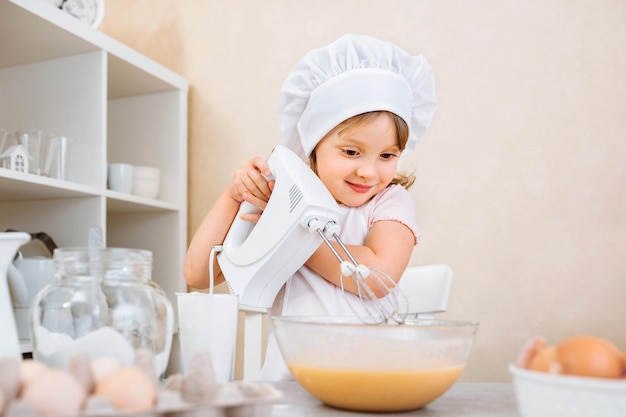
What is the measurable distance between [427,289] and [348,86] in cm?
65

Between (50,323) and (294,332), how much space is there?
23 centimetres

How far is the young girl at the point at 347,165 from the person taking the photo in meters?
1.16

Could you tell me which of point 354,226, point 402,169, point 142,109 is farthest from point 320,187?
point 142,109

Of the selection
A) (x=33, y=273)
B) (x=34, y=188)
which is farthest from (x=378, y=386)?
(x=34, y=188)

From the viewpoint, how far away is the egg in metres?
0.42

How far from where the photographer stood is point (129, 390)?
1.45ft

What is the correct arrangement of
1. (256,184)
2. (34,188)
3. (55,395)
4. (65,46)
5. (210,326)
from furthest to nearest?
(65,46), (34,188), (256,184), (210,326), (55,395)

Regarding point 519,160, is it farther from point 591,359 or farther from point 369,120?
point 591,359

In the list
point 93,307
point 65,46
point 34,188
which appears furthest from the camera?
point 65,46

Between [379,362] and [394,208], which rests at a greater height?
[394,208]

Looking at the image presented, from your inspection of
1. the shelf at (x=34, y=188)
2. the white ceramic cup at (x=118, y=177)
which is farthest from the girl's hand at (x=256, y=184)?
the white ceramic cup at (x=118, y=177)

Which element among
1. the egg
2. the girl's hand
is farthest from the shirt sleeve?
the egg

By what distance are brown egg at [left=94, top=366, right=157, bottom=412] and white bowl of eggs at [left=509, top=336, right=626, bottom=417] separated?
28 centimetres

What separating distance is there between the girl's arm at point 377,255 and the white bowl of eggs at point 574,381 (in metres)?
0.63
